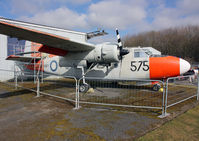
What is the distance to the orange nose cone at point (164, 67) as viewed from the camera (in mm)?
7293

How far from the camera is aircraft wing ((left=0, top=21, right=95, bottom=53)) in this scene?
18.9 ft

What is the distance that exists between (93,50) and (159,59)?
152 inches

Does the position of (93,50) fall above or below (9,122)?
above

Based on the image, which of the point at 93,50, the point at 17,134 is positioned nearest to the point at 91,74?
the point at 93,50

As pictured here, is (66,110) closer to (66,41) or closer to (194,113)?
(66,41)

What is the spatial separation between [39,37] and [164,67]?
6.78m

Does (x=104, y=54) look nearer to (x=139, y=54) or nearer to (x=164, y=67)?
(x=139, y=54)

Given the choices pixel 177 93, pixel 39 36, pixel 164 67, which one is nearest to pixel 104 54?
pixel 164 67

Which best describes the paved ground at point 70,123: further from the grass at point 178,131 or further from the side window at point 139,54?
the side window at point 139,54

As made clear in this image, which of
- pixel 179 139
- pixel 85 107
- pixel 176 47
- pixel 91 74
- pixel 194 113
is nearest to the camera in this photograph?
pixel 179 139

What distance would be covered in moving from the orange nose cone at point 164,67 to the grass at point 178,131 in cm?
342

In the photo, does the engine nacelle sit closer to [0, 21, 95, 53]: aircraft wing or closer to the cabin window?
[0, 21, 95, 53]: aircraft wing

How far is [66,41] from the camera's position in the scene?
293 inches

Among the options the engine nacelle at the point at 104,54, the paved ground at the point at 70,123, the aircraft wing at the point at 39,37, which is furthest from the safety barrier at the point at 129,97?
the aircraft wing at the point at 39,37
